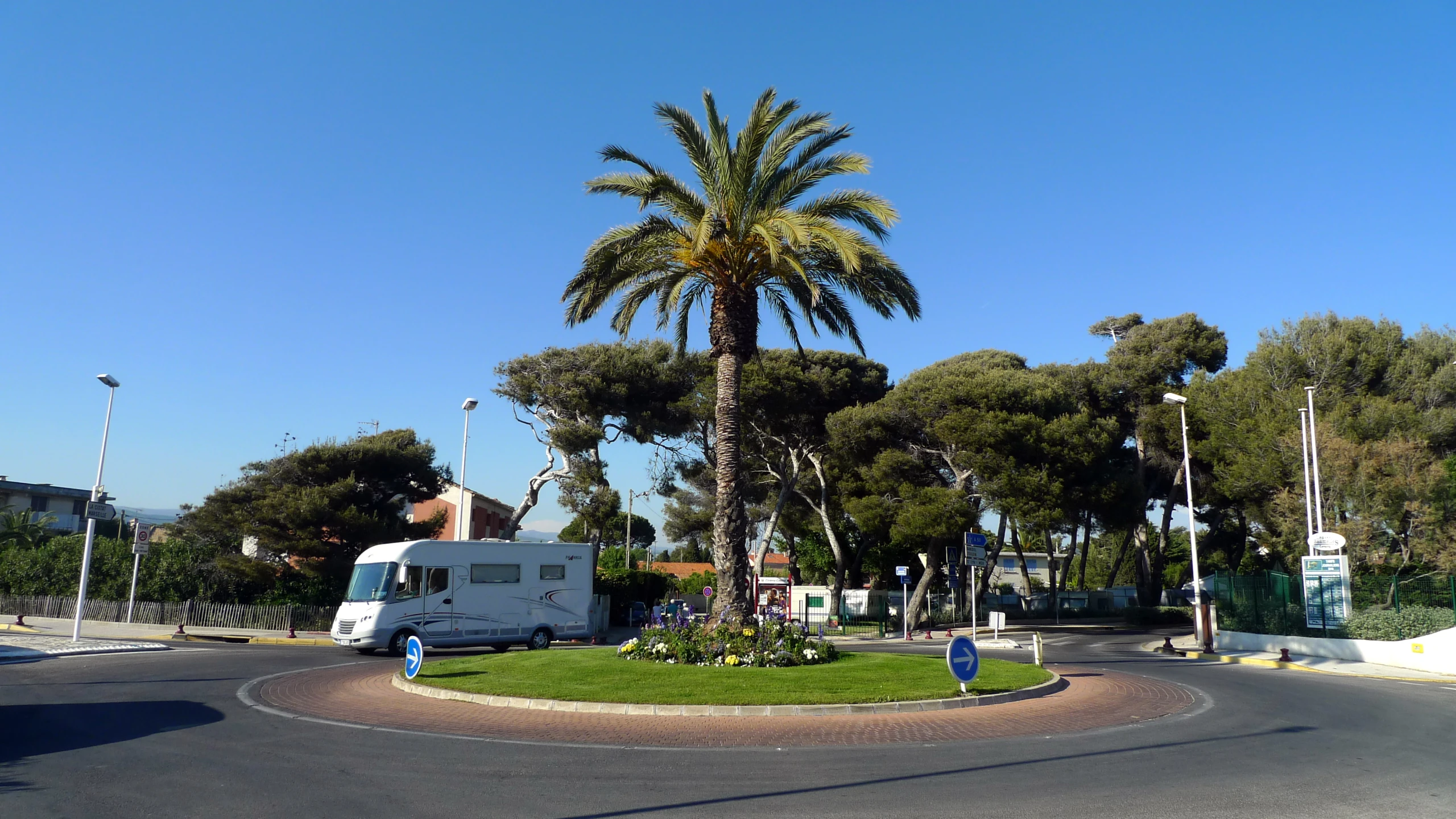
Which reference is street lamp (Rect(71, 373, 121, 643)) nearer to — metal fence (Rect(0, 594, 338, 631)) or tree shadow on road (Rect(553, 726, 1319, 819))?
metal fence (Rect(0, 594, 338, 631))

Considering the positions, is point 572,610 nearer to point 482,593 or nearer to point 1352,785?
point 482,593

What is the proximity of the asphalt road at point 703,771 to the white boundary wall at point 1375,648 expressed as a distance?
35.3 feet

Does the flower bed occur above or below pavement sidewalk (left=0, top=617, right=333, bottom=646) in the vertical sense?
above

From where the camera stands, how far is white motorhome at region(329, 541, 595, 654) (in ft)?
72.2

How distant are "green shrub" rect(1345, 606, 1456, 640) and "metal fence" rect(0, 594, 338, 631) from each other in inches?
1286

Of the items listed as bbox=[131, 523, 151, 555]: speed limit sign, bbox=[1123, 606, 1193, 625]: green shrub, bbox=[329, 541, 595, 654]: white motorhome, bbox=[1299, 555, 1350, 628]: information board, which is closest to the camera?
bbox=[329, 541, 595, 654]: white motorhome

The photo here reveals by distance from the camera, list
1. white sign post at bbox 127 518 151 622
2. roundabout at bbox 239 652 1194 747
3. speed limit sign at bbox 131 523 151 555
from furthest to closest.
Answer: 1. white sign post at bbox 127 518 151 622
2. speed limit sign at bbox 131 523 151 555
3. roundabout at bbox 239 652 1194 747

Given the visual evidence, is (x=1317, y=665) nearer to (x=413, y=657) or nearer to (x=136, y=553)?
(x=413, y=657)

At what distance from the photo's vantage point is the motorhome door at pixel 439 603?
2261 centimetres

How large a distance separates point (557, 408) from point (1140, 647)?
24328 millimetres

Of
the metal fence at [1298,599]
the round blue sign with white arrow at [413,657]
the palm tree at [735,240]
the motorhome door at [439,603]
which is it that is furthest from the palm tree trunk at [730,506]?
the metal fence at [1298,599]

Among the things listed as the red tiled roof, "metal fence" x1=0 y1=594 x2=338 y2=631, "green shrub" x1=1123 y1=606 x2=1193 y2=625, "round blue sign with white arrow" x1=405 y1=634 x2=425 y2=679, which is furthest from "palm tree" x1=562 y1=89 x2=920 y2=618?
the red tiled roof

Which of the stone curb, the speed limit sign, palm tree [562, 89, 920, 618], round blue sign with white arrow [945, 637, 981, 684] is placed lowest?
the stone curb

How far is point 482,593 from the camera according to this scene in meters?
23.4
